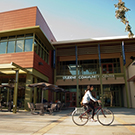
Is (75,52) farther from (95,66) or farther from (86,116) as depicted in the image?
(86,116)

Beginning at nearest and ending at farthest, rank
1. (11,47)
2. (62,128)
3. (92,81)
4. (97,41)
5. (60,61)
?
(62,128) < (11,47) < (97,41) < (92,81) < (60,61)

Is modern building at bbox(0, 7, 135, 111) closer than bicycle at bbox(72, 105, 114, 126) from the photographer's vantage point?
No

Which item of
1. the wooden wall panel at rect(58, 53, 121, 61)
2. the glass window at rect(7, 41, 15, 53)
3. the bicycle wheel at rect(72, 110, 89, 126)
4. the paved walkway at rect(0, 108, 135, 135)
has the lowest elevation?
the paved walkway at rect(0, 108, 135, 135)

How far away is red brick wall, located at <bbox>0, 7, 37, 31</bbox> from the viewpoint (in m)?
14.1

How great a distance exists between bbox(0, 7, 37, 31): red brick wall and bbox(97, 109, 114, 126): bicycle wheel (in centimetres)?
1141

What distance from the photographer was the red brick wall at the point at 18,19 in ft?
46.3

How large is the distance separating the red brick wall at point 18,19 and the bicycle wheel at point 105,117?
11.4 m

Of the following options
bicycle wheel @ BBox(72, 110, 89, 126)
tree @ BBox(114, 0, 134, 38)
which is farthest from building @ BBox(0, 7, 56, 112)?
tree @ BBox(114, 0, 134, 38)

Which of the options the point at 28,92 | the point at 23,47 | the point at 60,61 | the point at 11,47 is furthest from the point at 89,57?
the point at 28,92

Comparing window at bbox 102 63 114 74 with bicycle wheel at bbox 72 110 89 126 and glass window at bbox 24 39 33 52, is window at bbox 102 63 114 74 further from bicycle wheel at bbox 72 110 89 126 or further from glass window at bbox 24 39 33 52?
bicycle wheel at bbox 72 110 89 126

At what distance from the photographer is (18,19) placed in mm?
14508

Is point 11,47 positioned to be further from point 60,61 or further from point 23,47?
point 60,61

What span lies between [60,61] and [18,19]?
8.93m

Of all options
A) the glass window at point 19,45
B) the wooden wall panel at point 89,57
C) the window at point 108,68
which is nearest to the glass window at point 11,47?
the glass window at point 19,45
